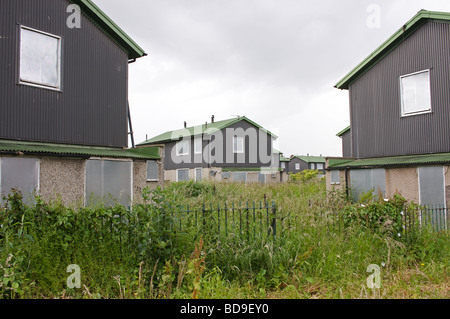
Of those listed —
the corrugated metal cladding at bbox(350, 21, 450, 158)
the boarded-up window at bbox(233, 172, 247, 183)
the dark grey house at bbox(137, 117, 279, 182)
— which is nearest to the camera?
the corrugated metal cladding at bbox(350, 21, 450, 158)

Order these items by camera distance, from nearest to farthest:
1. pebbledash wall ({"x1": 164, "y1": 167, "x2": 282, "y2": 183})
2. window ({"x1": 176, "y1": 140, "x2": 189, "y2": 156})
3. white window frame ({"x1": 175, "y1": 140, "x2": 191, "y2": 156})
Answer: pebbledash wall ({"x1": 164, "y1": 167, "x2": 282, "y2": 183}) → white window frame ({"x1": 175, "y1": 140, "x2": 191, "y2": 156}) → window ({"x1": 176, "y1": 140, "x2": 189, "y2": 156})

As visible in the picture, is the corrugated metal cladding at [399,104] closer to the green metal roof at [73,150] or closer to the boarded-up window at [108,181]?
the green metal roof at [73,150]

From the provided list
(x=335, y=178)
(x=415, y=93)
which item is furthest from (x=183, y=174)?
(x=415, y=93)

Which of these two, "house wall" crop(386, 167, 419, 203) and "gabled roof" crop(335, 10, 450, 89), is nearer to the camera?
"house wall" crop(386, 167, 419, 203)

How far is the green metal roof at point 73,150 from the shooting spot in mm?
8320

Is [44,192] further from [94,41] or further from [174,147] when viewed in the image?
[174,147]

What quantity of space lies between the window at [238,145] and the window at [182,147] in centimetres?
466

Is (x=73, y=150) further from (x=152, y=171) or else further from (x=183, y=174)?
(x=183, y=174)

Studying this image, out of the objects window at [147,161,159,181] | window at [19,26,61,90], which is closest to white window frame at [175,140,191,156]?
window at [147,161,159,181]

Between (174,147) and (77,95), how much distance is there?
2322cm

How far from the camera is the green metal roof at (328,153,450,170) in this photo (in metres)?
10.2

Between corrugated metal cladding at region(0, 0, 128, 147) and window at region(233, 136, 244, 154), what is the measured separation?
2023 cm

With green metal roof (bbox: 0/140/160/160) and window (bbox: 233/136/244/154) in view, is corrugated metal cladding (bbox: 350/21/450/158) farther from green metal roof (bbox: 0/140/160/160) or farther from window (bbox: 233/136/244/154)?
window (bbox: 233/136/244/154)

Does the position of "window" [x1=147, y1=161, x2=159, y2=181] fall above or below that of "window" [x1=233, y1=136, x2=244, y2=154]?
below
